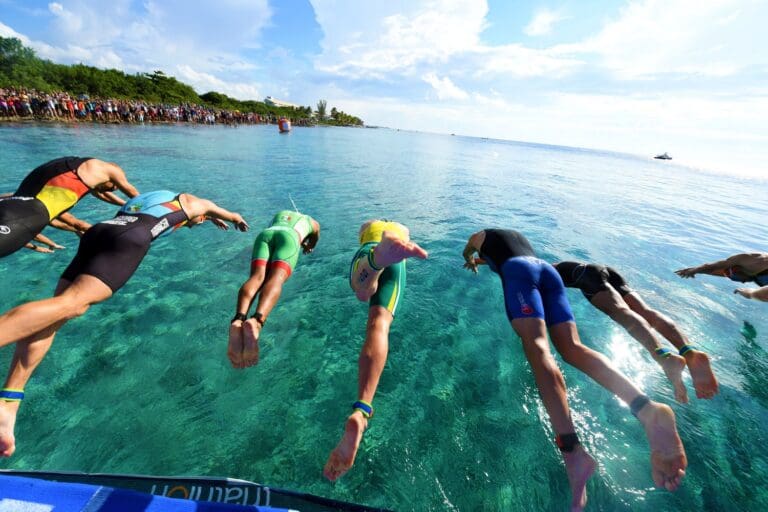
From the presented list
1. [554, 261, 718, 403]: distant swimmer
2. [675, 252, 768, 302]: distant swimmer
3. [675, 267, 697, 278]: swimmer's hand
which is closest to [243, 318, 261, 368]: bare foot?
[554, 261, 718, 403]: distant swimmer

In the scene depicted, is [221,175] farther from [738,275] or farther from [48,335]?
[738,275]

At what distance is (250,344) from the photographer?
9.52 feet

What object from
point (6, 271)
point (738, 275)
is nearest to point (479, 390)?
point (738, 275)

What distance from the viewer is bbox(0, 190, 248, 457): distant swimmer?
2.56 metres

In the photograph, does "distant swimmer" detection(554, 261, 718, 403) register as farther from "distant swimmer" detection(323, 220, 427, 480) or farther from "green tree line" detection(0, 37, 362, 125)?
"green tree line" detection(0, 37, 362, 125)

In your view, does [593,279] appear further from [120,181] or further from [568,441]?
[120,181]

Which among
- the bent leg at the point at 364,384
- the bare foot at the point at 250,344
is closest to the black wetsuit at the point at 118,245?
the bare foot at the point at 250,344

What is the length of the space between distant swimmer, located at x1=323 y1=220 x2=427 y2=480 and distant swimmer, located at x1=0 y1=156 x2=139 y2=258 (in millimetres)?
3365

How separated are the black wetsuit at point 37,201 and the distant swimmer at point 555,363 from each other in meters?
5.81

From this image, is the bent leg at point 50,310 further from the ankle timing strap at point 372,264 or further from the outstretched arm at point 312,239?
the outstretched arm at point 312,239

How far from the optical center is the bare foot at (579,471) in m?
2.43

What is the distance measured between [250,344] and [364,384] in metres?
1.16

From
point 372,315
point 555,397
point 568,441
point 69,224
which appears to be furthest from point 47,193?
point 568,441

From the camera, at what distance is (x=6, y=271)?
543 centimetres
